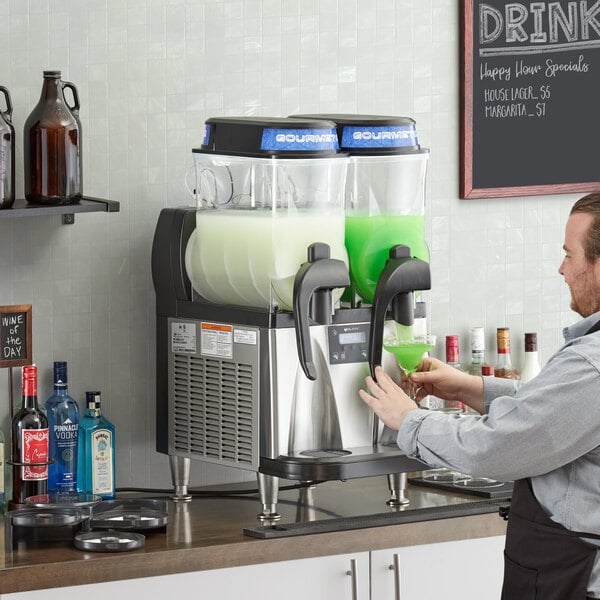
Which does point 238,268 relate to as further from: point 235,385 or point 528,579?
point 528,579

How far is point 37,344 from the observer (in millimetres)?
3240

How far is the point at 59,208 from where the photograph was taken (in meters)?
2.97

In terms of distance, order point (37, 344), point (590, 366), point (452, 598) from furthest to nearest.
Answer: point (37, 344)
point (452, 598)
point (590, 366)

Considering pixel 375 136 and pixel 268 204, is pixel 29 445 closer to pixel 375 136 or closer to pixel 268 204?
pixel 268 204

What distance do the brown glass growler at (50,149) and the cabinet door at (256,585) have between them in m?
0.85

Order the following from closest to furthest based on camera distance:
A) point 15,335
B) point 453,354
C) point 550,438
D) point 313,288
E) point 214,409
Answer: point 550,438 → point 313,288 → point 214,409 → point 15,335 → point 453,354

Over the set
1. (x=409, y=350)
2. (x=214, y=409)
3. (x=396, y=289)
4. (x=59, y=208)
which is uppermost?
(x=59, y=208)

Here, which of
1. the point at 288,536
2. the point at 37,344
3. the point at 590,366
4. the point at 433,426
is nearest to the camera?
the point at 590,366

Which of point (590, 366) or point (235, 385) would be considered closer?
point (590, 366)

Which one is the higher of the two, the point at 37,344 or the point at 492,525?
the point at 37,344

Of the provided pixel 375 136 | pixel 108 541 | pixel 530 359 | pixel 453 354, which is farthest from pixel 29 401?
pixel 530 359

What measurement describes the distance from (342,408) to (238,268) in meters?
0.38

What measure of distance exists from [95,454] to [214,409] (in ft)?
1.07

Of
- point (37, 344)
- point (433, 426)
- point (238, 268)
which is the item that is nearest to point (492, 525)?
point (433, 426)
